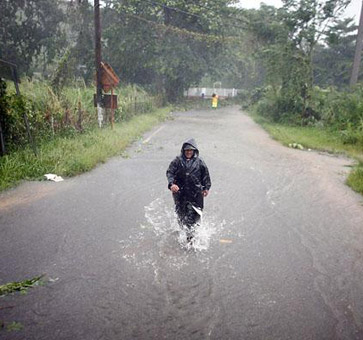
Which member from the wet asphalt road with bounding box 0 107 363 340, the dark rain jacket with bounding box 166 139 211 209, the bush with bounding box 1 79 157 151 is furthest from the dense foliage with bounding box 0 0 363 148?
the dark rain jacket with bounding box 166 139 211 209

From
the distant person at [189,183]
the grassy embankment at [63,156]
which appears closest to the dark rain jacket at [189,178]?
the distant person at [189,183]

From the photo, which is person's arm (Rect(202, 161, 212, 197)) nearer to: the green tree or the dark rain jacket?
the dark rain jacket

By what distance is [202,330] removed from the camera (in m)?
3.26

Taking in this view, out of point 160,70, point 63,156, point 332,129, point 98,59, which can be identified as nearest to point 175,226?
point 63,156

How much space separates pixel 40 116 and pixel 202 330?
8992mm

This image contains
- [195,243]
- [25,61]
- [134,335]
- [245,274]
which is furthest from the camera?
[25,61]

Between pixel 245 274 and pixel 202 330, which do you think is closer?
pixel 202 330

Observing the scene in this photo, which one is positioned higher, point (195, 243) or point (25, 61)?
point (25, 61)

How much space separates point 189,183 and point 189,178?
80 mm

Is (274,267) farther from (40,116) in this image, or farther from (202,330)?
(40,116)

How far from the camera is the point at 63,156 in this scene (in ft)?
30.5

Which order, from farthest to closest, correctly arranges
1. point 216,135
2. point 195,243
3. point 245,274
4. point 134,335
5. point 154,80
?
1. point 154,80
2. point 216,135
3. point 195,243
4. point 245,274
5. point 134,335

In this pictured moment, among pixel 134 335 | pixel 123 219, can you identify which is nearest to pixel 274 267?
pixel 134 335

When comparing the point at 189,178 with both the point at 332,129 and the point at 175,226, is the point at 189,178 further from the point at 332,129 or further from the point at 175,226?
the point at 332,129
